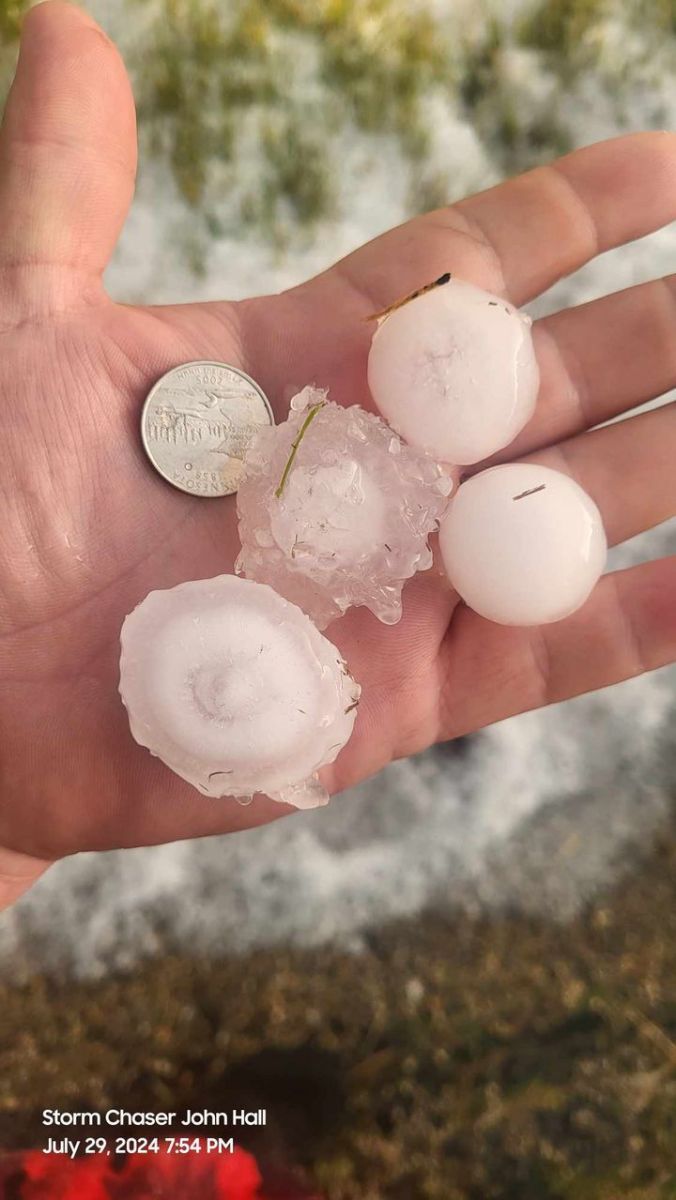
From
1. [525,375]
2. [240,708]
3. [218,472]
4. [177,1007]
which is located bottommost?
[177,1007]

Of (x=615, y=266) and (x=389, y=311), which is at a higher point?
(x=389, y=311)

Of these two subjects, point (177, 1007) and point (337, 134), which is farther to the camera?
point (337, 134)

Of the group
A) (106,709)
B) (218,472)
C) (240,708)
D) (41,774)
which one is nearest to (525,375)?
(218,472)

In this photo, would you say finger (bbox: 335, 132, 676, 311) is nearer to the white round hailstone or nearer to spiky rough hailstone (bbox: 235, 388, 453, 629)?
the white round hailstone

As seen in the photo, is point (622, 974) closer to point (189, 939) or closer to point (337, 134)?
point (189, 939)

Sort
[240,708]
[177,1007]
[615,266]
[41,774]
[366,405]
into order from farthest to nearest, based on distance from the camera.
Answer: [615,266], [177,1007], [366,405], [41,774], [240,708]

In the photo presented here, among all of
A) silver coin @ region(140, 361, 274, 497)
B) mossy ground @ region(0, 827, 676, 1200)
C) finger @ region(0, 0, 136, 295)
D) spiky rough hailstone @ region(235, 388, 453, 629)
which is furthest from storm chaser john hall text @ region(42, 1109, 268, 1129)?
finger @ region(0, 0, 136, 295)
